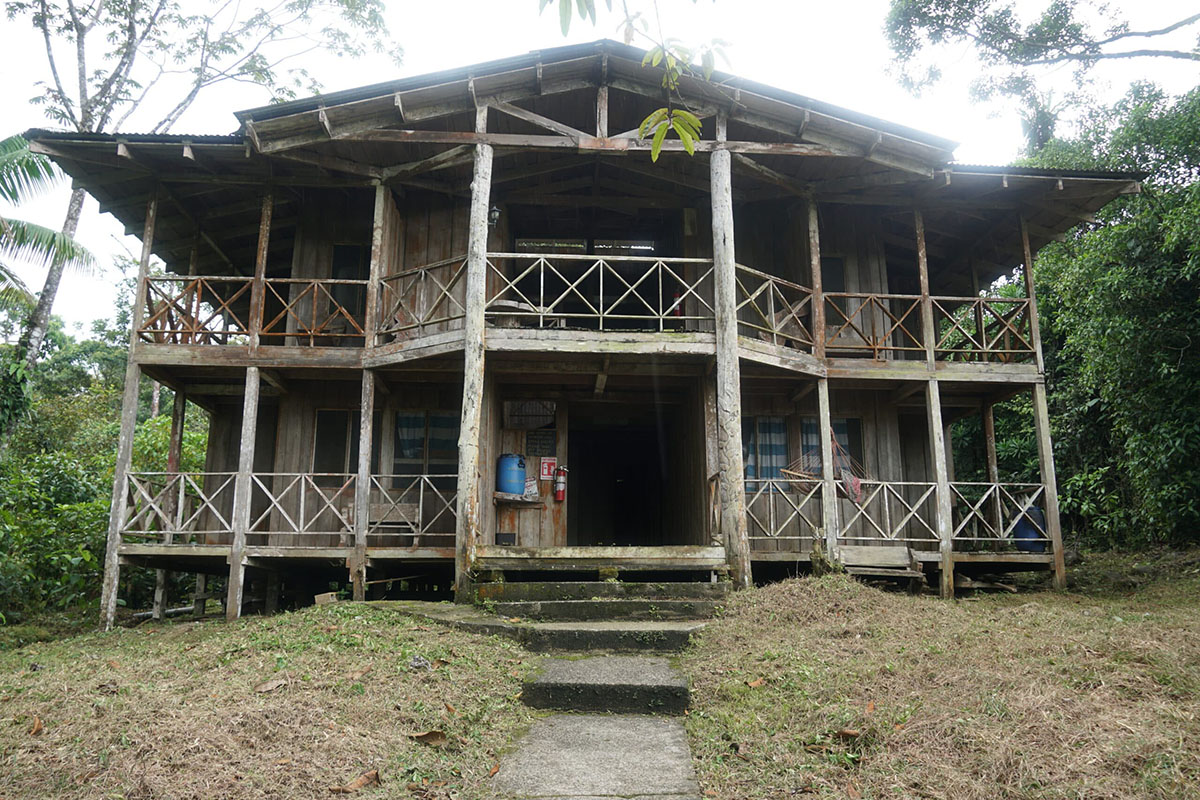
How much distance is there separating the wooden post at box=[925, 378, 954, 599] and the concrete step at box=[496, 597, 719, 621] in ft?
14.5

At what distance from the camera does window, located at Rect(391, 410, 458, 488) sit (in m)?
11.8

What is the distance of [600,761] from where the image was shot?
4.79m

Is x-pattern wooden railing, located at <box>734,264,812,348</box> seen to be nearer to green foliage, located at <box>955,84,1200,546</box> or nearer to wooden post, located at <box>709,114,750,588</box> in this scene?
wooden post, located at <box>709,114,750,588</box>

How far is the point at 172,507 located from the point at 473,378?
612 cm

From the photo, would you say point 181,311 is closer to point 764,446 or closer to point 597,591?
point 597,591

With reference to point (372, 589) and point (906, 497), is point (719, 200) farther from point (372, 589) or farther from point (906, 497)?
point (372, 589)

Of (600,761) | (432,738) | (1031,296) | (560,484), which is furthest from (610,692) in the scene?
(1031,296)

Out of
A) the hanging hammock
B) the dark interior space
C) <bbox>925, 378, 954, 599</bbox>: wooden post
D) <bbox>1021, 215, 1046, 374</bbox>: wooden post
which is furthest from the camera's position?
the dark interior space

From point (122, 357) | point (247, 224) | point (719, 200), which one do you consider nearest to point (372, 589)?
point (247, 224)

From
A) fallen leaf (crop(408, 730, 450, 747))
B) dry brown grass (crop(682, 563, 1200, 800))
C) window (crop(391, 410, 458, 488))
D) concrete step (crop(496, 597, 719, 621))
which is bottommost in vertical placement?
fallen leaf (crop(408, 730, 450, 747))

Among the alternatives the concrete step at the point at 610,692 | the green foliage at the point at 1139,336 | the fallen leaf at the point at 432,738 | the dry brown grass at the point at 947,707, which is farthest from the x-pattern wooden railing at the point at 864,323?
the fallen leaf at the point at 432,738

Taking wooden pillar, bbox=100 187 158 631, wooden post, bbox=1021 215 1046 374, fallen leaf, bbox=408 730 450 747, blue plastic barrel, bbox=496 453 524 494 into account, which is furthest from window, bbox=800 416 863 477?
wooden pillar, bbox=100 187 158 631

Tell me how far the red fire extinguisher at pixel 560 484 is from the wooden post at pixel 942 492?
5256 mm

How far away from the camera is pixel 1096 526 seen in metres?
16.2
